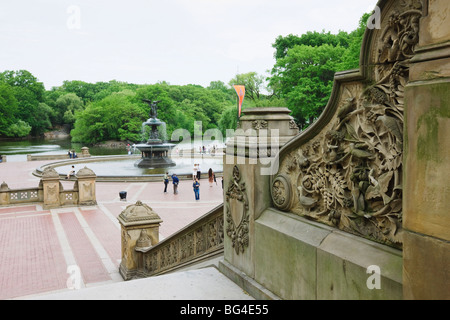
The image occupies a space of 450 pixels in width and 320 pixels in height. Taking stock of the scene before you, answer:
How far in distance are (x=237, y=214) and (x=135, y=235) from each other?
5.81m

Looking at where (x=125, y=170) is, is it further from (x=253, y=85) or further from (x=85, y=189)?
(x=253, y=85)

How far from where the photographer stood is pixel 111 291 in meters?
4.59

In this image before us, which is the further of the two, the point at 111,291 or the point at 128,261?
the point at 128,261

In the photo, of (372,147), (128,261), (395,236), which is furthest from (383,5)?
(128,261)

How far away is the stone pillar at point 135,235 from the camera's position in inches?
390

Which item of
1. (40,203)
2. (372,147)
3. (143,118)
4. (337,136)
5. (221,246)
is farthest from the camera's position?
(143,118)

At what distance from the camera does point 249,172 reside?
178 inches

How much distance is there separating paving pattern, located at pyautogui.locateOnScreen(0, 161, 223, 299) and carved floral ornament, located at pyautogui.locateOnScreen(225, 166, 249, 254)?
618 cm

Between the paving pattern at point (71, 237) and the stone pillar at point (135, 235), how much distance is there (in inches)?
21.9

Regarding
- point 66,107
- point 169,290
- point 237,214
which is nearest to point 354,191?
point 237,214

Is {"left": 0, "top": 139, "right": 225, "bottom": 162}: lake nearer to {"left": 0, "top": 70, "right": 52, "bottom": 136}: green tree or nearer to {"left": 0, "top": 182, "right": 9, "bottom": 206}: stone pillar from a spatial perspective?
{"left": 0, "top": 70, "right": 52, "bottom": 136}: green tree

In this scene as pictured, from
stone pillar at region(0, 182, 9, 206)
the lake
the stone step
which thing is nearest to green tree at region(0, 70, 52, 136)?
the lake
